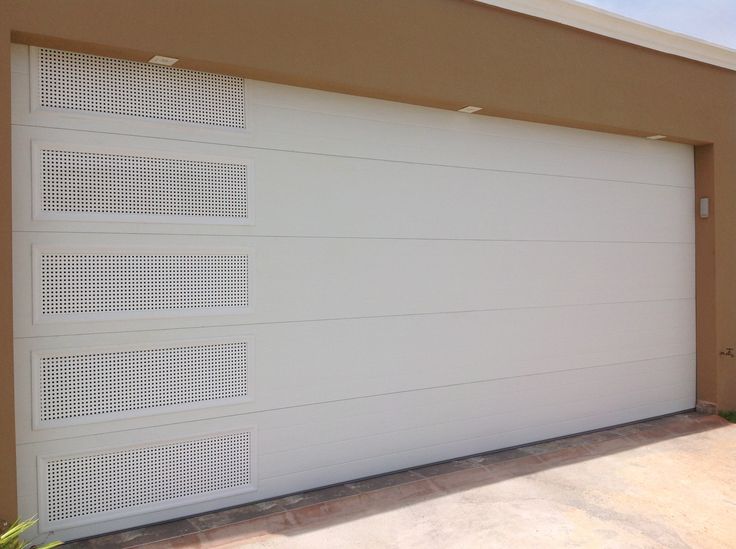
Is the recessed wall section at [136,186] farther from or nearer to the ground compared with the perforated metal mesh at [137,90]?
nearer to the ground

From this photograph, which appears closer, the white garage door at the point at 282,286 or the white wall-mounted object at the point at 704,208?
the white garage door at the point at 282,286

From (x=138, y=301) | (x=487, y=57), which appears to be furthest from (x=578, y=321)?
(x=138, y=301)

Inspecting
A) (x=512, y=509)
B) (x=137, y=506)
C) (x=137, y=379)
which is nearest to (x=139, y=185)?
(x=137, y=379)

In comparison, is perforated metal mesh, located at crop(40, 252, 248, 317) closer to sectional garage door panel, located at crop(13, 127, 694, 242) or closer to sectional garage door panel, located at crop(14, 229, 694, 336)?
sectional garage door panel, located at crop(14, 229, 694, 336)

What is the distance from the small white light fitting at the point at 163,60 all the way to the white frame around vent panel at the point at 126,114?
6cm

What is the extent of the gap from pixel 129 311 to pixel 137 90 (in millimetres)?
1299

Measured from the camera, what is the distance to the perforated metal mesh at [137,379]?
3.37m

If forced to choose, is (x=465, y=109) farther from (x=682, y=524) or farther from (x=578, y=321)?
(x=682, y=524)

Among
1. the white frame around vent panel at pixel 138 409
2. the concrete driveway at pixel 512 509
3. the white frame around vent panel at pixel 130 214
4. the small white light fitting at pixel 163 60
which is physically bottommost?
the concrete driveway at pixel 512 509

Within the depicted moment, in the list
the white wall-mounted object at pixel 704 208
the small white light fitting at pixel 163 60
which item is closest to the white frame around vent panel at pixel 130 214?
the small white light fitting at pixel 163 60

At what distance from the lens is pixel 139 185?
3.59 meters

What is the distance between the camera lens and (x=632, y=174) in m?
5.97

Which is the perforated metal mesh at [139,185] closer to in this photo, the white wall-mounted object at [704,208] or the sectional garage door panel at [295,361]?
the sectional garage door panel at [295,361]

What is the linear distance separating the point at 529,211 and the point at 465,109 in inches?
42.6
